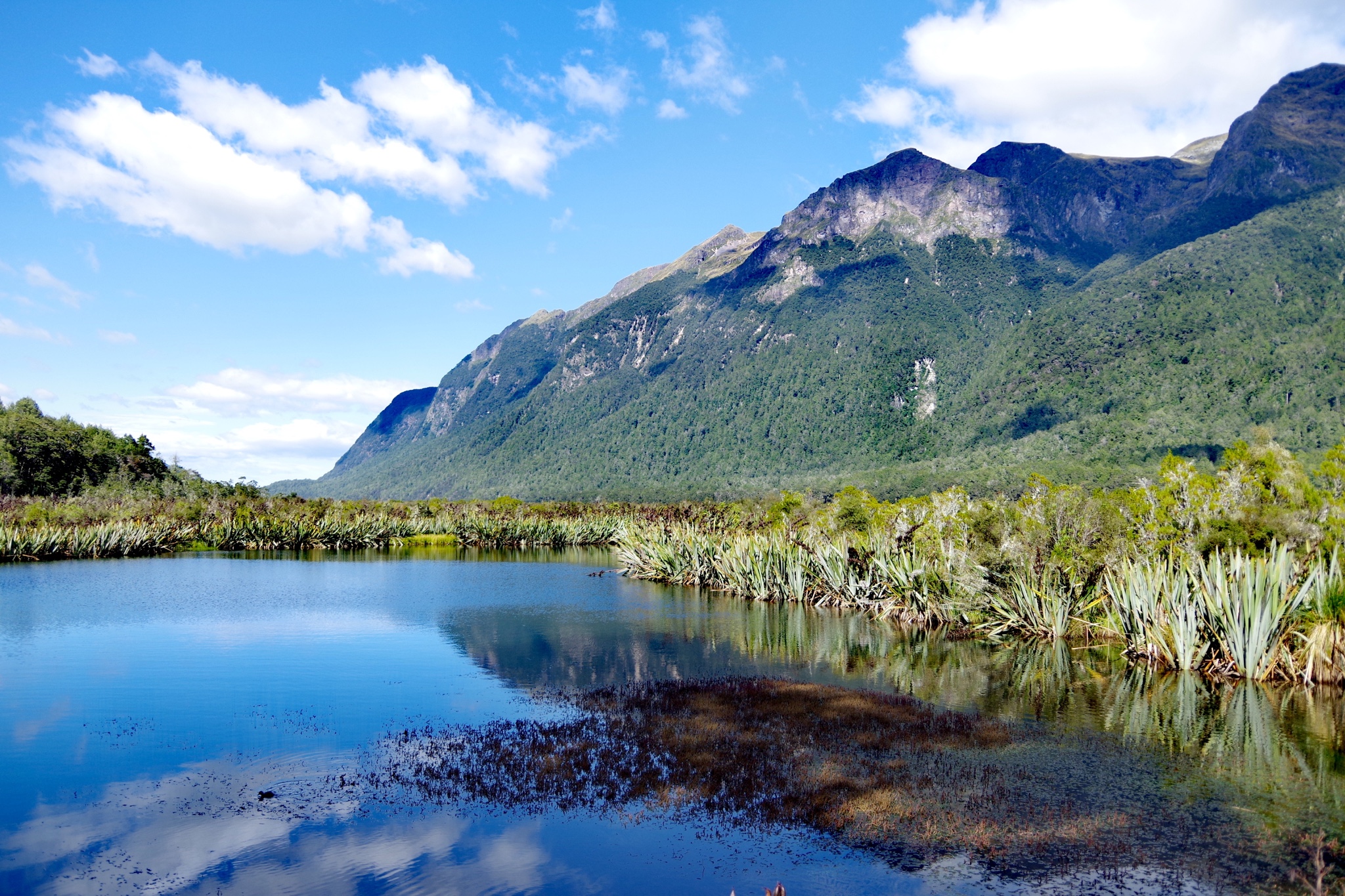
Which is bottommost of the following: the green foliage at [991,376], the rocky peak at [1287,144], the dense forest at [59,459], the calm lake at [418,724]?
the calm lake at [418,724]

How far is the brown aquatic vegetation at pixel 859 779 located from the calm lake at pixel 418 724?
404 millimetres

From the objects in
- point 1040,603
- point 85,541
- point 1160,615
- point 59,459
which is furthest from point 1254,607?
point 59,459

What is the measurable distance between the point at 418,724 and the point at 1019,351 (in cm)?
14384

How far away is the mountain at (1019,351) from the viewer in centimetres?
10338

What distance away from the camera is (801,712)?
1249 cm

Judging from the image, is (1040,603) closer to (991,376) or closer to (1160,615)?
(1160,615)

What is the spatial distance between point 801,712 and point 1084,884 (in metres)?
5.68

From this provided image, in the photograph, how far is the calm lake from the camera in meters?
7.30

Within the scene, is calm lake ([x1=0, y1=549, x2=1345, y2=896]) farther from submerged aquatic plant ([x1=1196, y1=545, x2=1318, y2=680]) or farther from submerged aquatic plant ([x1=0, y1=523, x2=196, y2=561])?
submerged aquatic plant ([x1=0, y1=523, x2=196, y2=561])

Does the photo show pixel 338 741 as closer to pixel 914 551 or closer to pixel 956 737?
pixel 956 737

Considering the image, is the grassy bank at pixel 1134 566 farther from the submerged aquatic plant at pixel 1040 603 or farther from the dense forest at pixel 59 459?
the dense forest at pixel 59 459

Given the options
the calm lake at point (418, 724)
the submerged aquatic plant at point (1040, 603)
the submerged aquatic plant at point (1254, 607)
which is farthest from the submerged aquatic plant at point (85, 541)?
the submerged aquatic plant at point (1254, 607)

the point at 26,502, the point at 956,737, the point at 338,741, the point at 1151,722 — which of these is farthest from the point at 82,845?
the point at 26,502

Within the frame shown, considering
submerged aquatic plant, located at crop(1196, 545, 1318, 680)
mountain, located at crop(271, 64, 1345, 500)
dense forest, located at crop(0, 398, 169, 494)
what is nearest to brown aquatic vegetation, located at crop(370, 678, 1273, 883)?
submerged aquatic plant, located at crop(1196, 545, 1318, 680)
